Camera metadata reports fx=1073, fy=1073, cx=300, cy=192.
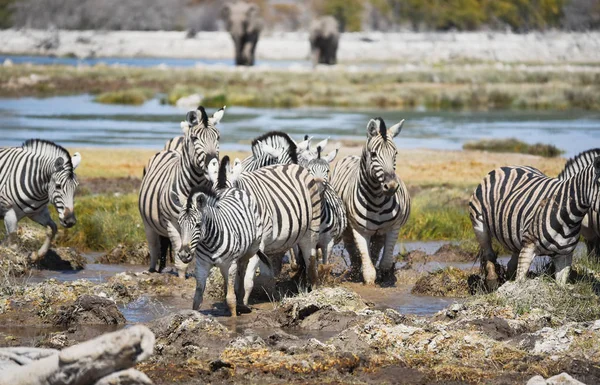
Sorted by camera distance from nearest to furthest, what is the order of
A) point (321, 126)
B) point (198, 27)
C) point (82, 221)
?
point (82, 221) < point (321, 126) < point (198, 27)

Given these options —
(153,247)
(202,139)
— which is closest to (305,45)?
(153,247)

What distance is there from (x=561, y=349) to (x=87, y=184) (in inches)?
532

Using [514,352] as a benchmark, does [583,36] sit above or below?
above

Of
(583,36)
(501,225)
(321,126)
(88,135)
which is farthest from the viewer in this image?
(583,36)

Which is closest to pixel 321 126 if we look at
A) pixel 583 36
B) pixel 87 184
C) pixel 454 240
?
pixel 87 184

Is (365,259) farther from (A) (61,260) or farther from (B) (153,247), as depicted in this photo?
(A) (61,260)

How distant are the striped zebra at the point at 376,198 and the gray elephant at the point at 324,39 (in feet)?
208

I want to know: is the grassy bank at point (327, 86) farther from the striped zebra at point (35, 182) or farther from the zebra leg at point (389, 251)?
the zebra leg at point (389, 251)

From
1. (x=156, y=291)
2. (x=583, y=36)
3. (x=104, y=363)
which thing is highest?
(x=583, y=36)

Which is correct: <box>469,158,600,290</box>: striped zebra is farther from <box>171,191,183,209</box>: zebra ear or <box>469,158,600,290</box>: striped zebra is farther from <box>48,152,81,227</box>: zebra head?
<box>48,152,81,227</box>: zebra head

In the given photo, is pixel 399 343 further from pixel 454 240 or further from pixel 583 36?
pixel 583 36

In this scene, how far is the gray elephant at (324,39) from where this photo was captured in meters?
75.8

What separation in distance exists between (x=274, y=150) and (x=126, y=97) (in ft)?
118

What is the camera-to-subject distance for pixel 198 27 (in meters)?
134
